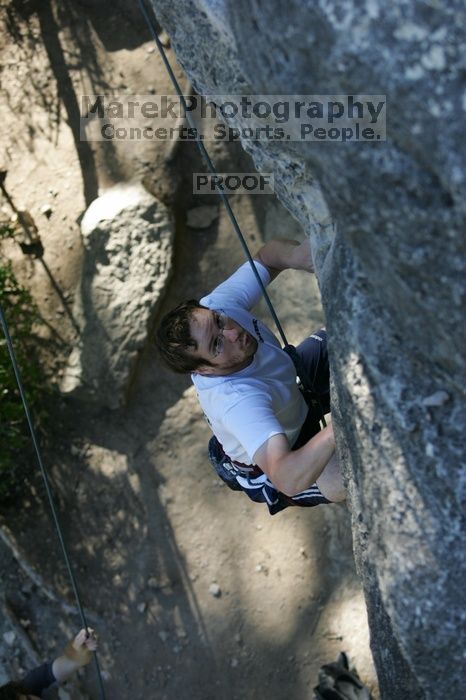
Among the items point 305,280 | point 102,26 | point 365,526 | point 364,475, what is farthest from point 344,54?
point 102,26

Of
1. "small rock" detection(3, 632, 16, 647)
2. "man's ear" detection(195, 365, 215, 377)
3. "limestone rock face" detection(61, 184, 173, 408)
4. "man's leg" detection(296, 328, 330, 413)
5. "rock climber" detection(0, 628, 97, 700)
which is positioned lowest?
"small rock" detection(3, 632, 16, 647)

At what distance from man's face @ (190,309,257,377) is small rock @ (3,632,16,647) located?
243 cm

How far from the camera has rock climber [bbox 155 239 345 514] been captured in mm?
1887

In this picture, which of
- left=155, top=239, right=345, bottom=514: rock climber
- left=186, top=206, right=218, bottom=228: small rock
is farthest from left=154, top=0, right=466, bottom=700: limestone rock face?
left=186, top=206, right=218, bottom=228: small rock

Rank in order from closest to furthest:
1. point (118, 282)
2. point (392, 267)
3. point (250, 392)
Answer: point (392, 267) < point (250, 392) < point (118, 282)

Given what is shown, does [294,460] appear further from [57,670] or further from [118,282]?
[118,282]

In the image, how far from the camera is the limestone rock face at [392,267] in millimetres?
1207

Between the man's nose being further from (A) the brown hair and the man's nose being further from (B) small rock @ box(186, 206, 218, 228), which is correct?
(B) small rock @ box(186, 206, 218, 228)

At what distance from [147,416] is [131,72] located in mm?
1936

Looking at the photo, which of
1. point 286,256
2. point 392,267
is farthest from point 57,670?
point 392,267

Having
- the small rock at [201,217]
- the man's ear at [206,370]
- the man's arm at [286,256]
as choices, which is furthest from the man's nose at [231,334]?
the small rock at [201,217]

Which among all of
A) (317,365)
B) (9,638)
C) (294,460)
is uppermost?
(294,460)

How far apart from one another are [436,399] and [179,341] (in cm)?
85

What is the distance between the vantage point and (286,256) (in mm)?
2385
